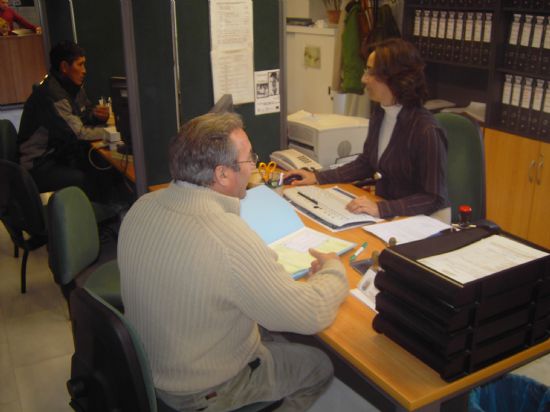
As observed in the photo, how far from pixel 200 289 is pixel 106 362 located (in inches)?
10.8

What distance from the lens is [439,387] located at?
128cm

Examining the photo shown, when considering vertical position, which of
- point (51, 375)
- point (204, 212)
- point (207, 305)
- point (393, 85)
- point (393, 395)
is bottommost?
point (51, 375)

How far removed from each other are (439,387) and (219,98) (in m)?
1.73

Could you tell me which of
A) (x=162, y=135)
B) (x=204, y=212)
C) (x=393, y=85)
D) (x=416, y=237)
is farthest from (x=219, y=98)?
(x=204, y=212)

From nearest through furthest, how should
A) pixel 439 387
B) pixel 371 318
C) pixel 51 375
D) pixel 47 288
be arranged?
pixel 439 387 → pixel 371 318 → pixel 51 375 → pixel 47 288

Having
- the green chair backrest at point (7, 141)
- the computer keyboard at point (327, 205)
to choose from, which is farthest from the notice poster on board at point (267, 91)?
the green chair backrest at point (7, 141)

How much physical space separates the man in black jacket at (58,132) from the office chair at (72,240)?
1392 millimetres

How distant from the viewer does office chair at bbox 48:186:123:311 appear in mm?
2082

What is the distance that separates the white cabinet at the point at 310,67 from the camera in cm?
525

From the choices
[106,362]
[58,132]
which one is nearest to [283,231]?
[106,362]

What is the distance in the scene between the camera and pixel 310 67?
5.55 meters

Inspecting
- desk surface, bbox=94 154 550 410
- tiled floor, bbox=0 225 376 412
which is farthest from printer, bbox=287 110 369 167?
desk surface, bbox=94 154 550 410

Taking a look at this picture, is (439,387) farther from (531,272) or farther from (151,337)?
(151,337)

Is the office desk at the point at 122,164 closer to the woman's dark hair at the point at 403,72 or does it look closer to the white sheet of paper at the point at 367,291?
the woman's dark hair at the point at 403,72
